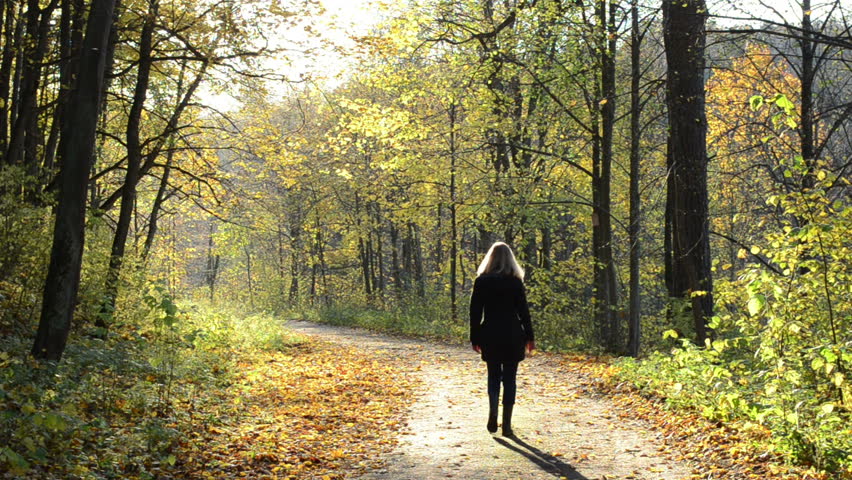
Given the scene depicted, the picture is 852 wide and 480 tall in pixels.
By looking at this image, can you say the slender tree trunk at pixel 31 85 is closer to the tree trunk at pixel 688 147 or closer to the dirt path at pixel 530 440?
the dirt path at pixel 530 440

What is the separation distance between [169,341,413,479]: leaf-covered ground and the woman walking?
1.42 meters

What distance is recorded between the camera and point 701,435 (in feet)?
22.2

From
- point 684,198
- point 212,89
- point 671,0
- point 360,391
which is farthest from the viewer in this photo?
point 212,89

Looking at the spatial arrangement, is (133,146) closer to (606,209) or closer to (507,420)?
(507,420)

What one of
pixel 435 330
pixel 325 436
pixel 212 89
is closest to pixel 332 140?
pixel 212 89

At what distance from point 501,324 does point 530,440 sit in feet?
4.27

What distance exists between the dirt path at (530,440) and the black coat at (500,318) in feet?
3.28

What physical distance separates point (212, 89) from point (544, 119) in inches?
318

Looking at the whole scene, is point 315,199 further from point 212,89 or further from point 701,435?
point 701,435

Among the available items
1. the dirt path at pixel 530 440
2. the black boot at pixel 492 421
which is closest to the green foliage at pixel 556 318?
the dirt path at pixel 530 440

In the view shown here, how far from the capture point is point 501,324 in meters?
7.22

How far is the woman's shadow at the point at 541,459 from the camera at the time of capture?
236 inches

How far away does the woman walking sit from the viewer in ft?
23.6

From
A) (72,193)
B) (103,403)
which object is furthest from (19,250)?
(103,403)
